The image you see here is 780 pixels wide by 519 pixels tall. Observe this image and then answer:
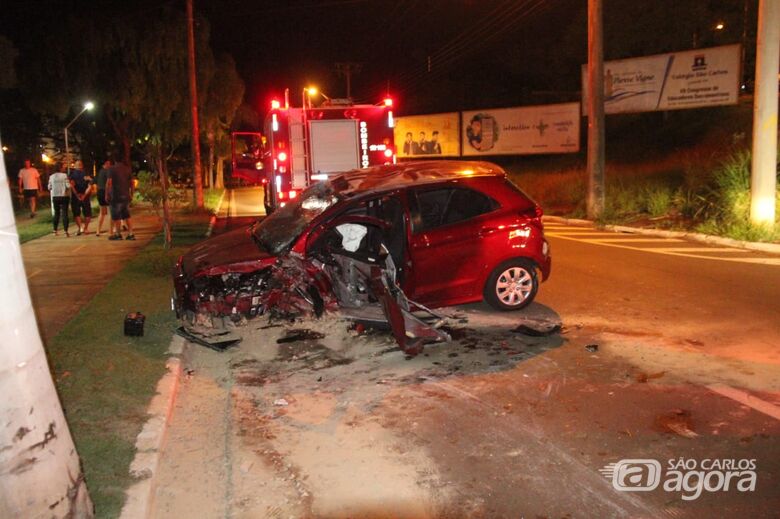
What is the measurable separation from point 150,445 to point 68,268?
331 inches

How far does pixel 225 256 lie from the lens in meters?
7.55

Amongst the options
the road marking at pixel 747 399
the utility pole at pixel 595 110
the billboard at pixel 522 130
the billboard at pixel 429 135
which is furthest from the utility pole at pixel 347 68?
the road marking at pixel 747 399

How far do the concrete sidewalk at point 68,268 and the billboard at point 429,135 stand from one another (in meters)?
22.0

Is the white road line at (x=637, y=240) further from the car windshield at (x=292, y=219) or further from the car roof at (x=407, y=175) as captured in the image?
the car windshield at (x=292, y=219)

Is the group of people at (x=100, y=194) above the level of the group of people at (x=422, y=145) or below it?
below

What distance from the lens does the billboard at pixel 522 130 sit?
1241 inches

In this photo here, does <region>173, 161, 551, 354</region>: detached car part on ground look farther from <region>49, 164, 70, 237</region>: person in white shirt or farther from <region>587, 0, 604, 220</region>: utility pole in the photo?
<region>587, 0, 604, 220</region>: utility pole

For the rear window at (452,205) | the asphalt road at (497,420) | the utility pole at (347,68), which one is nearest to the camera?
the asphalt road at (497,420)

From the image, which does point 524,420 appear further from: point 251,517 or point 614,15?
point 614,15

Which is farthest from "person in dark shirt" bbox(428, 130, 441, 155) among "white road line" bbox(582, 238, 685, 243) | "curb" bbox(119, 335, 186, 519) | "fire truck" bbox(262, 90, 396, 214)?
"curb" bbox(119, 335, 186, 519)

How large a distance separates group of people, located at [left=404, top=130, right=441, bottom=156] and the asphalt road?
100 feet

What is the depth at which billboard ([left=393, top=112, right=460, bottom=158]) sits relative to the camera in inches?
1479

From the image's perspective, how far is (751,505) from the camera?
4.06 metres

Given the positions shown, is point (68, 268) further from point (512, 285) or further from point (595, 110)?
point (595, 110)
